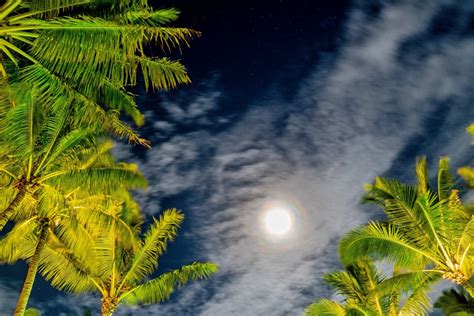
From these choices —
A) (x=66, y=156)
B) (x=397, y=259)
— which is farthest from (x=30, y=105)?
(x=397, y=259)

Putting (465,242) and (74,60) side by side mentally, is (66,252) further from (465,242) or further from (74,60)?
(465,242)

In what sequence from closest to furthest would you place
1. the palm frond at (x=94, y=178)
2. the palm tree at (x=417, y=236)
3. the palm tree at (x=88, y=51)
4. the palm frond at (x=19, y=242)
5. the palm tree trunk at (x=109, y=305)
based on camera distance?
1. the palm tree at (x=88, y=51)
2. the palm frond at (x=94, y=178)
3. the palm tree at (x=417, y=236)
4. the palm frond at (x=19, y=242)
5. the palm tree trunk at (x=109, y=305)

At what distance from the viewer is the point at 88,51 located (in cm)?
777

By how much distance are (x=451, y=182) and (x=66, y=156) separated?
1153cm

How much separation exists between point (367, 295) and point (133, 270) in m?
8.48

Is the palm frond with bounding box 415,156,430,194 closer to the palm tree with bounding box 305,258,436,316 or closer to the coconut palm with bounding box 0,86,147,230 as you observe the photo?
the palm tree with bounding box 305,258,436,316

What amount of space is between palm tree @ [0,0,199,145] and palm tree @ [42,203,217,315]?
5.25 metres

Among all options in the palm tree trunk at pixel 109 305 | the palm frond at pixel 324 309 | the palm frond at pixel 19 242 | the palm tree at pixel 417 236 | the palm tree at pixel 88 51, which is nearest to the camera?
the palm tree at pixel 88 51

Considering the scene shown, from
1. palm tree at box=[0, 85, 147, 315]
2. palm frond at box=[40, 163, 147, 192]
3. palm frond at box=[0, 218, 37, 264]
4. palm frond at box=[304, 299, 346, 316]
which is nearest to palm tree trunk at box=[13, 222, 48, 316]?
palm tree at box=[0, 85, 147, 315]

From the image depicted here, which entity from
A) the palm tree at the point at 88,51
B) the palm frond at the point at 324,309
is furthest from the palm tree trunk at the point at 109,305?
the palm tree at the point at 88,51

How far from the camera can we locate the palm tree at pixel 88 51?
7.45 m

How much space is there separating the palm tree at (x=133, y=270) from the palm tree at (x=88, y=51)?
525cm

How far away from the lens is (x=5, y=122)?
9602 millimetres

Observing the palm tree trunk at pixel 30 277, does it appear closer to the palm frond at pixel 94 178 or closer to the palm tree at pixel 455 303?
the palm frond at pixel 94 178
